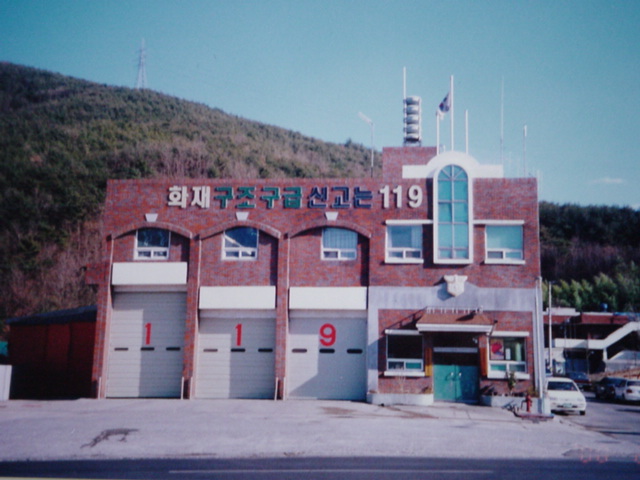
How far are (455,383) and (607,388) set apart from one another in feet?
56.7

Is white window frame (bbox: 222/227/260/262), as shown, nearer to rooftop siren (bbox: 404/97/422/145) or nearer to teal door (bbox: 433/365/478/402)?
teal door (bbox: 433/365/478/402)

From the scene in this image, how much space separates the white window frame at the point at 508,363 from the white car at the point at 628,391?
45.2 feet

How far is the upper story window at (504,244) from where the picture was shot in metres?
26.1

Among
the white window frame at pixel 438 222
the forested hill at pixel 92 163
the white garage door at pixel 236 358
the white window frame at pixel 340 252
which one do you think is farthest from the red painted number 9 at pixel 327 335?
the forested hill at pixel 92 163

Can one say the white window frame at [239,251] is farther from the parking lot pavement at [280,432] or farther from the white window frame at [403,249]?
the parking lot pavement at [280,432]

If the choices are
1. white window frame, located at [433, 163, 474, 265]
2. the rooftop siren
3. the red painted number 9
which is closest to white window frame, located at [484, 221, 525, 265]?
white window frame, located at [433, 163, 474, 265]

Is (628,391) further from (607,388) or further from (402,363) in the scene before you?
(402,363)

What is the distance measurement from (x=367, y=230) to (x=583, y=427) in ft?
36.7

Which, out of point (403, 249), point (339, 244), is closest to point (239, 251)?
point (339, 244)

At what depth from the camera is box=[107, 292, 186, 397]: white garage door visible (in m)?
27.0

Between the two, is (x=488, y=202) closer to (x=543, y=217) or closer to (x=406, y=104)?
(x=406, y=104)

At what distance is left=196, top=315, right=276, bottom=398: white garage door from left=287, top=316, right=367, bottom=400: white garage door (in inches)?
38.9

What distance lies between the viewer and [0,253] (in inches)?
2256

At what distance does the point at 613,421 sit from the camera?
24422mm
